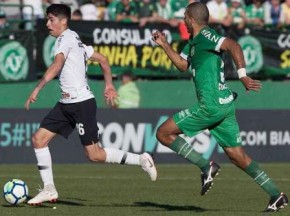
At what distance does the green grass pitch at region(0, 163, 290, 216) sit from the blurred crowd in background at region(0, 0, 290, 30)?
4.29 metres

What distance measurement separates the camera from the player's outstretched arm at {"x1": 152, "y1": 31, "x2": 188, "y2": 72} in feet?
39.6

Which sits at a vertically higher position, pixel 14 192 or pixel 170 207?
pixel 14 192

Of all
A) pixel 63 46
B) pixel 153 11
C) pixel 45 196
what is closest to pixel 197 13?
pixel 63 46

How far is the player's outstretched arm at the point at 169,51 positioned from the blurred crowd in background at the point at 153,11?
1164cm

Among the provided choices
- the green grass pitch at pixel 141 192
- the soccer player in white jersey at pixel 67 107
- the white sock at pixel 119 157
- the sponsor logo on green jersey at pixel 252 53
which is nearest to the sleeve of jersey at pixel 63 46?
the soccer player in white jersey at pixel 67 107

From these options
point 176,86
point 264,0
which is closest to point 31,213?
point 176,86

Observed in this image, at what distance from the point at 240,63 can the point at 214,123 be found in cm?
87

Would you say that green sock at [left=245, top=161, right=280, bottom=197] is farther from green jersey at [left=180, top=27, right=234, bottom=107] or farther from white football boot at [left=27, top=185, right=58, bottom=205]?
white football boot at [left=27, top=185, right=58, bottom=205]

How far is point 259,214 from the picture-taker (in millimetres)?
11812

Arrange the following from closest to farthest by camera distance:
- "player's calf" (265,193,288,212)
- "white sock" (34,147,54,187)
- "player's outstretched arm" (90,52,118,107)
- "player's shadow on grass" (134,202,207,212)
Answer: "player's calf" (265,193,288,212) < "player's shadow on grass" (134,202,207,212) < "white sock" (34,147,54,187) < "player's outstretched arm" (90,52,118,107)

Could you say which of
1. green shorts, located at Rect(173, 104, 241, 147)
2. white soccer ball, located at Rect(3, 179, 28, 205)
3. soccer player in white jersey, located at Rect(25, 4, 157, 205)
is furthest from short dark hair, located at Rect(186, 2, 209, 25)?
white soccer ball, located at Rect(3, 179, 28, 205)

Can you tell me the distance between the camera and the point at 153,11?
A: 2497 cm

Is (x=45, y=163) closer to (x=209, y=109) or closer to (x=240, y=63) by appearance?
(x=209, y=109)

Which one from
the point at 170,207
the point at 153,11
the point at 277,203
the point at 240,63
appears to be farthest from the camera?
the point at 153,11
